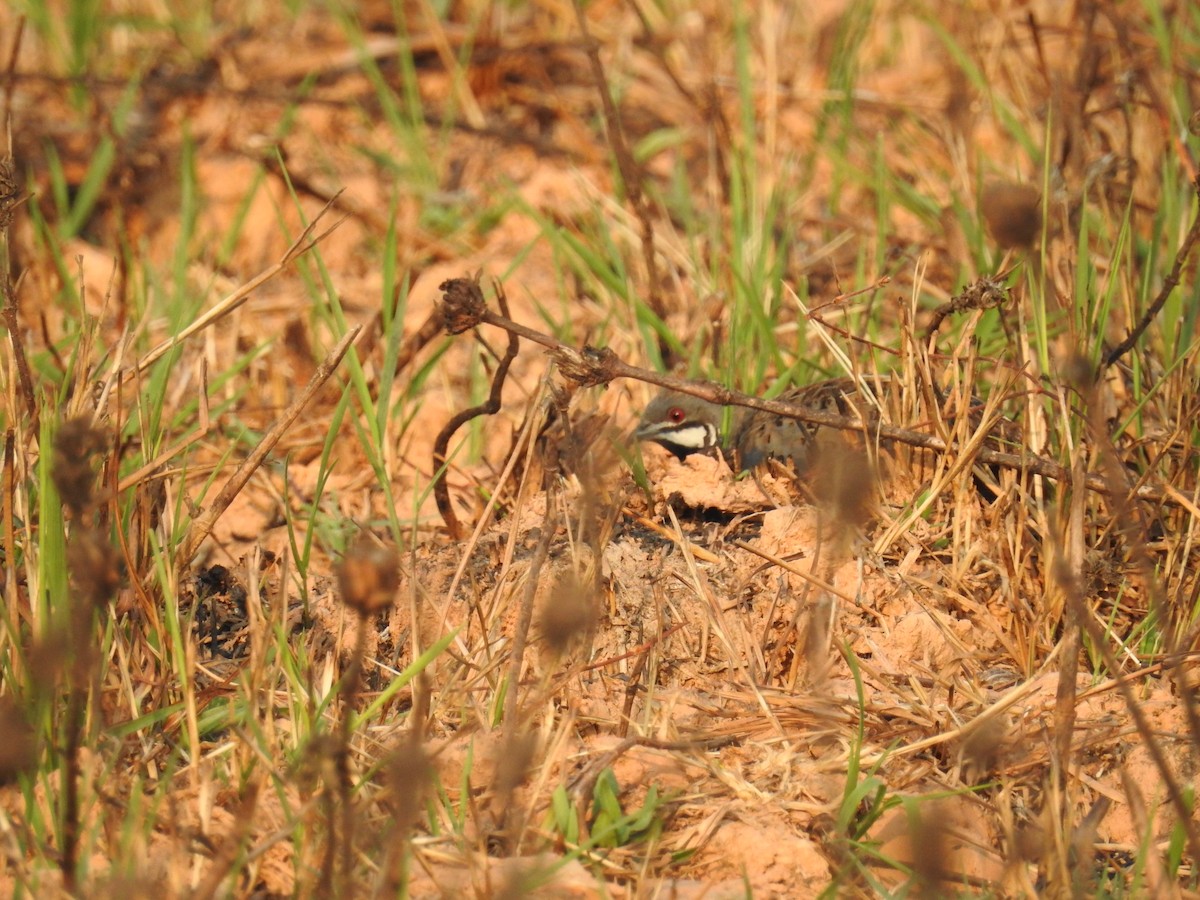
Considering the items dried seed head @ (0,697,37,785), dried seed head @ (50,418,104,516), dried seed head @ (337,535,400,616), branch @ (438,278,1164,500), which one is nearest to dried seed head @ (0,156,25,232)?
branch @ (438,278,1164,500)

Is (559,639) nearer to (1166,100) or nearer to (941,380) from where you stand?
(941,380)

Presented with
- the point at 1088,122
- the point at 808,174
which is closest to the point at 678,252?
the point at 808,174

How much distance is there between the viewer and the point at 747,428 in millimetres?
4043

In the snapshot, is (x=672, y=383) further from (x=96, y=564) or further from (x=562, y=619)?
(x=96, y=564)

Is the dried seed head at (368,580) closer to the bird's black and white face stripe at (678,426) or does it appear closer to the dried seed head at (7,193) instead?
the dried seed head at (7,193)

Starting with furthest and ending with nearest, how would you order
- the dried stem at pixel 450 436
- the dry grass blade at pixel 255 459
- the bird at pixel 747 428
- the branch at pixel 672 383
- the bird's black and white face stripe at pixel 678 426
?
the bird's black and white face stripe at pixel 678 426 < the bird at pixel 747 428 < the dried stem at pixel 450 436 < the dry grass blade at pixel 255 459 < the branch at pixel 672 383

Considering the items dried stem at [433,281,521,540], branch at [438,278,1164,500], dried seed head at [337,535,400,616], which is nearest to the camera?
dried seed head at [337,535,400,616]

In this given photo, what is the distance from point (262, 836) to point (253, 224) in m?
3.75

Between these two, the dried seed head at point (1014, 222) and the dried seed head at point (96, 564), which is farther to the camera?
the dried seed head at point (1014, 222)

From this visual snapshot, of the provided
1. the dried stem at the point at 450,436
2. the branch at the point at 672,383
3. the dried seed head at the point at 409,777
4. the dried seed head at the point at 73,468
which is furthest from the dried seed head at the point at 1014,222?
the dried stem at the point at 450,436

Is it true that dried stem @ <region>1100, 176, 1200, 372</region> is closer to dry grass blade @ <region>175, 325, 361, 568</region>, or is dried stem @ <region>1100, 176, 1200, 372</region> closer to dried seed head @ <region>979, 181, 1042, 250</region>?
dried seed head @ <region>979, 181, 1042, 250</region>

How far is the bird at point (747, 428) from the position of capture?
3801 millimetres

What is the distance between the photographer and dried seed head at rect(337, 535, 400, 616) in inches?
73.2

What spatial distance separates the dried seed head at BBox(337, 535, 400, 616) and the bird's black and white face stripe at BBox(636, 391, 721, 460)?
83.2 inches
